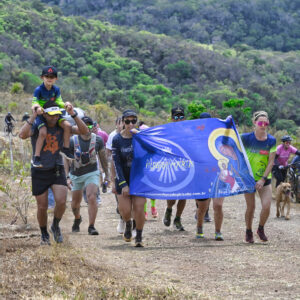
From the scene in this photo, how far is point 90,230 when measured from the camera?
1023 centimetres

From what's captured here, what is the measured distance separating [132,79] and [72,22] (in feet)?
73.8

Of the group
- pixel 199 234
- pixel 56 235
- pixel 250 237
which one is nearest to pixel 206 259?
pixel 250 237

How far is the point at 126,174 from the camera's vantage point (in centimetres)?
930

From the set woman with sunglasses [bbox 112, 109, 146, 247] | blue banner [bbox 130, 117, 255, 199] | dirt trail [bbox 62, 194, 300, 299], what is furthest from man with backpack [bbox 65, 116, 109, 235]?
blue banner [bbox 130, 117, 255, 199]

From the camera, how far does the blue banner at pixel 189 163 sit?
31.0ft

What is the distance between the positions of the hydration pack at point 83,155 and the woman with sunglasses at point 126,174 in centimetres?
108

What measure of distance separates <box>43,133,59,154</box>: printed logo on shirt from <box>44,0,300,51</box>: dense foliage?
152m

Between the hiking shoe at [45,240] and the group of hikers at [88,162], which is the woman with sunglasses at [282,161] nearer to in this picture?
the group of hikers at [88,162]

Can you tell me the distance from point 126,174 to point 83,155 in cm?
120

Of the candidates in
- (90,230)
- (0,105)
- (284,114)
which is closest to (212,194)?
(90,230)

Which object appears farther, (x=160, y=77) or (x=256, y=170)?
(x=160, y=77)

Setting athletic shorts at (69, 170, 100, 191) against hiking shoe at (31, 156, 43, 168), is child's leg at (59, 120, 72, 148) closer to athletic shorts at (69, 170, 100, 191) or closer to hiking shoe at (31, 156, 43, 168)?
hiking shoe at (31, 156, 43, 168)

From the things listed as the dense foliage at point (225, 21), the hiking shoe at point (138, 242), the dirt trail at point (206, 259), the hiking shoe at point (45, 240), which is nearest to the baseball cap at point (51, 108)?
the hiking shoe at point (45, 240)

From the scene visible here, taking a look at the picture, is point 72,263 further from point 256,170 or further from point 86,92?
point 86,92
